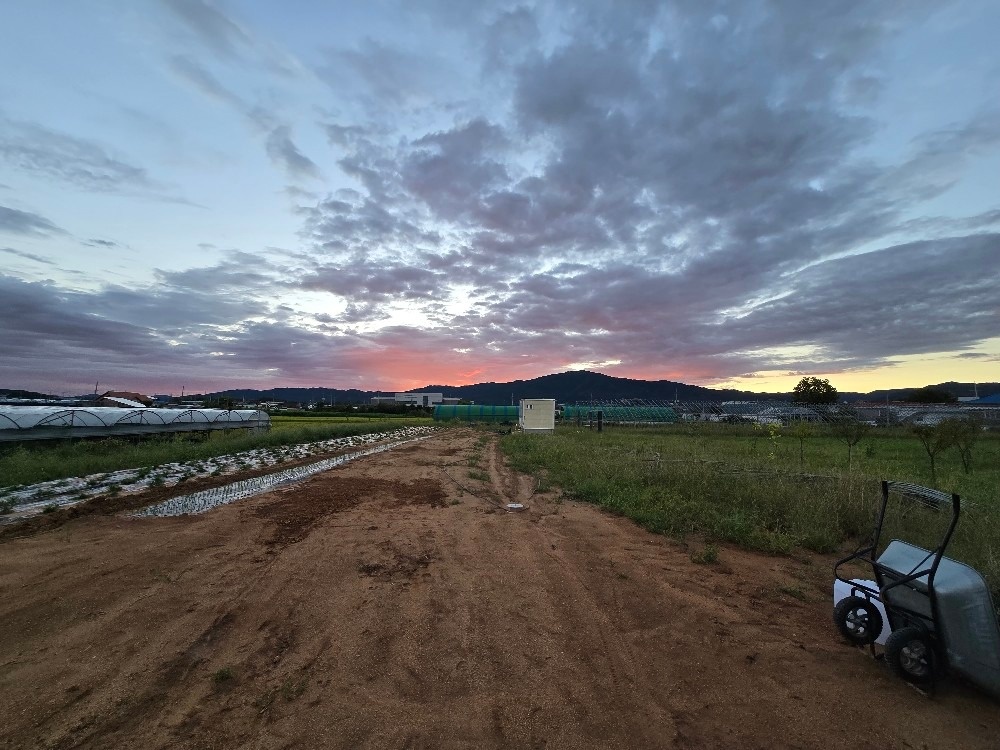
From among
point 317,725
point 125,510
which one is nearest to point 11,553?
point 125,510

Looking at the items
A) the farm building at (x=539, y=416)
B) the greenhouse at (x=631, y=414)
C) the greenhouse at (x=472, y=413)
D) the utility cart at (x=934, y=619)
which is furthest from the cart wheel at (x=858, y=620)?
the greenhouse at (x=472, y=413)

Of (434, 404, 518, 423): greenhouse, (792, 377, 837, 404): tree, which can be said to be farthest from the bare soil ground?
(792, 377, 837, 404): tree

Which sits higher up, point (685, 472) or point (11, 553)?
point (685, 472)

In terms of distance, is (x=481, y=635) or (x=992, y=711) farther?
(x=481, y=635)

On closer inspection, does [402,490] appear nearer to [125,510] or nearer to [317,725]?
[125,510]

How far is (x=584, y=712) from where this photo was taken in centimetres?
303

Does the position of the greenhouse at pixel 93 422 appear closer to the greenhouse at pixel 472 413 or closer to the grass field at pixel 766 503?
the grass field at pixel 766 503

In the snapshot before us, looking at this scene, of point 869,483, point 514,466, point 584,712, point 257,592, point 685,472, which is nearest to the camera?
point 584,712

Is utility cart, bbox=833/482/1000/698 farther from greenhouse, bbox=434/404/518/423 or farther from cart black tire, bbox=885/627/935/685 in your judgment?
greenhouse, bbox=434/404/518/423

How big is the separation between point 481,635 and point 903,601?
3.16 meters

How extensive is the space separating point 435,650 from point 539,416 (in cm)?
2758

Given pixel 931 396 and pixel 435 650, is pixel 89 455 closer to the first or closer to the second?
pixel 435 650

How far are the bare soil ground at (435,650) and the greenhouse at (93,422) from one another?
11.1 metres

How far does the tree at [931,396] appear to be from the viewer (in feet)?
225
